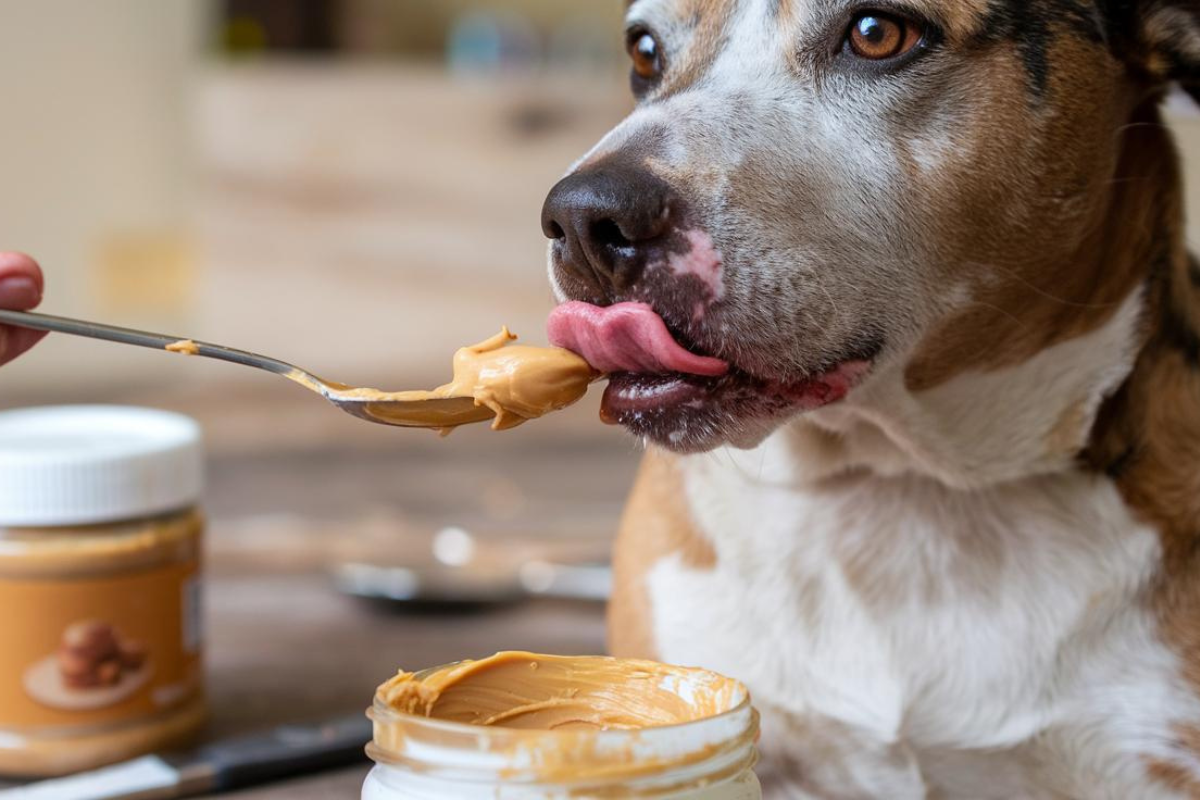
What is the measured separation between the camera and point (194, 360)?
3.96 meters

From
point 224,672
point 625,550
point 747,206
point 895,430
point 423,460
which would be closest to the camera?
point 747,206

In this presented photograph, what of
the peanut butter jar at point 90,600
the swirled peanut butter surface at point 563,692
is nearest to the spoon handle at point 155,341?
the swirled peanut butter surface at point 563,692

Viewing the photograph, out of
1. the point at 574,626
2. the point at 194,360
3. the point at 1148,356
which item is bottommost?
the point at 194,360

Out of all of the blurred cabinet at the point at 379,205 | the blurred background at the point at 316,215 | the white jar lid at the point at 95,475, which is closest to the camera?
the white jar lid at the point at 95,475

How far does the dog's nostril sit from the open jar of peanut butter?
0.29 meters

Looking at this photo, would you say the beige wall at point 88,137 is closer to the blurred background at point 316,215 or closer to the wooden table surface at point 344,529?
the blurred background at point 316,215

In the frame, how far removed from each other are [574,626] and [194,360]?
2.46m

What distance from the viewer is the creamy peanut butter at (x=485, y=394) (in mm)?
892

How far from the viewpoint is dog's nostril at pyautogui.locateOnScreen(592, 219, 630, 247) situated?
3.25 ft

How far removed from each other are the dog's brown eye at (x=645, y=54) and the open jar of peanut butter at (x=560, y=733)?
24.0 inches

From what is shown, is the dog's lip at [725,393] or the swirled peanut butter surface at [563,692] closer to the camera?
the swirled peanut butter surface at [563,692]

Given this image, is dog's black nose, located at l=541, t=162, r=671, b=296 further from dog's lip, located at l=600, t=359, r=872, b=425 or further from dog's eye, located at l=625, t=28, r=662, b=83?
dog's eye, located at l=625, t=28, r=662, b=83

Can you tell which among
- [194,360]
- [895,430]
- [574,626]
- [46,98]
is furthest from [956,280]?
[46,98]

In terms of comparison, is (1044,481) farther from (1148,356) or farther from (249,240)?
(249,240)
